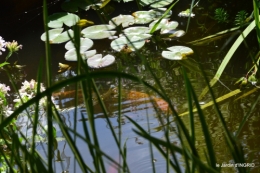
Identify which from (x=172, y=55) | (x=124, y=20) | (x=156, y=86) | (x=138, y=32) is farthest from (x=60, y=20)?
(x=156, y=86)

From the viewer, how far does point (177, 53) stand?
156cm

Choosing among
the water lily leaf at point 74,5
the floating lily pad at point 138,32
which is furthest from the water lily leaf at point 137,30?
the water lily leaf at point 74,5

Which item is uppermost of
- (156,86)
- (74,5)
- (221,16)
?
(74,5)

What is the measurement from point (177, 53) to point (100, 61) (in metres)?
0.27

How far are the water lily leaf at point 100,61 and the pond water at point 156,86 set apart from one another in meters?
0.02

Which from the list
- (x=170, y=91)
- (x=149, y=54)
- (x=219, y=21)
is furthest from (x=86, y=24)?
(x=170, y=91)

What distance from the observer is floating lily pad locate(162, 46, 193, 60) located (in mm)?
1541

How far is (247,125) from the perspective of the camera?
109 cm

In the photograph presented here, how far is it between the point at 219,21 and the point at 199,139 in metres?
0.82

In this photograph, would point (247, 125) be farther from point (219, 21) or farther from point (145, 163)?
point (219, 21)

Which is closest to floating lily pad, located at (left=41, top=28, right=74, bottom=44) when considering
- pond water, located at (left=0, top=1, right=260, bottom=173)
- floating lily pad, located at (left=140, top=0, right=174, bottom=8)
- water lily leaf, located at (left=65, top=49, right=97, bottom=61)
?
pond water, located at (left=0, top=1, right=260, bottom=173)

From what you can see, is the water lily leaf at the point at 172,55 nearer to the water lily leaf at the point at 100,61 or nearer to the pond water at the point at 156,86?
the pond water at the point at 156,86

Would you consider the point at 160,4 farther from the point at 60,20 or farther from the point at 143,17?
the point at 60,20

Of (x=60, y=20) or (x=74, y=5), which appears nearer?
(x=60, y=20)
